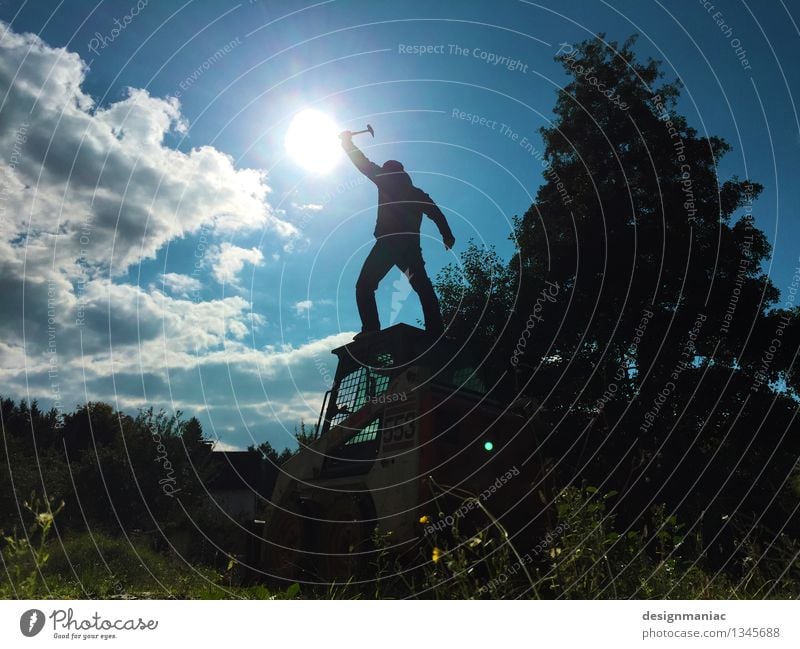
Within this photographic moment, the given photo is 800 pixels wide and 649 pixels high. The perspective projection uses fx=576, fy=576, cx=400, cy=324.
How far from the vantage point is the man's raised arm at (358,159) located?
7.04m

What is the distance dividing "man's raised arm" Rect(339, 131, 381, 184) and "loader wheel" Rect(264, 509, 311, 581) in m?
4.54

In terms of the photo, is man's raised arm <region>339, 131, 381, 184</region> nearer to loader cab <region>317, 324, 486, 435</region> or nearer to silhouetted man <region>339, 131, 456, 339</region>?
silhouetted man <region>339, 131, 456, 339</region>

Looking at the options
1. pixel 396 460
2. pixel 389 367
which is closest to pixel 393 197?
pixel 389 367

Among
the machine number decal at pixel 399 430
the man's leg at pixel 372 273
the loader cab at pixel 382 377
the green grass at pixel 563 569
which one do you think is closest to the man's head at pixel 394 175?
the man's leg at pixel 372 273

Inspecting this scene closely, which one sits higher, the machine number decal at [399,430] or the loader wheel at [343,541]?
the machine number decal at [399,430]

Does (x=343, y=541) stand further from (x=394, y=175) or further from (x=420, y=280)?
(x=394, y=175)

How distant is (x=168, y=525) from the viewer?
14688 millimetres

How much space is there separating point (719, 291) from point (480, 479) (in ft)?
38.7

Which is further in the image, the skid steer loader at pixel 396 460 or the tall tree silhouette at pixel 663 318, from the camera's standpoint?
the tall tree silhouette at pixel 663 318

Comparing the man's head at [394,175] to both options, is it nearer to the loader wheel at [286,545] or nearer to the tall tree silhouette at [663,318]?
the loader wheel at [286,545]

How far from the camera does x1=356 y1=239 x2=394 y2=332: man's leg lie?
7.12 meters

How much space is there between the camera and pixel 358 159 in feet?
23.3

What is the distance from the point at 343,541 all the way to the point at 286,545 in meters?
1.55
